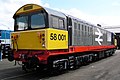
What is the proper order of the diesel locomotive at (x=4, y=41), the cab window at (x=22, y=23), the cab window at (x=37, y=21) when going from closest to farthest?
the cab window at (x=37, y=21) → the cab window at (x=22, y=23) → the diesel locomotive at (x=4, y=41)

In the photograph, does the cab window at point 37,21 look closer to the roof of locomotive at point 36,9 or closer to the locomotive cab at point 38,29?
the locomotive cab at point 38,29

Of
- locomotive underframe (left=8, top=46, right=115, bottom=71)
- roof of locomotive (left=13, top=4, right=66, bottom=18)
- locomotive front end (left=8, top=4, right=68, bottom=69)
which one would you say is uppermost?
roof of locomotive (left=13, top=4, right=66, bottom=18)

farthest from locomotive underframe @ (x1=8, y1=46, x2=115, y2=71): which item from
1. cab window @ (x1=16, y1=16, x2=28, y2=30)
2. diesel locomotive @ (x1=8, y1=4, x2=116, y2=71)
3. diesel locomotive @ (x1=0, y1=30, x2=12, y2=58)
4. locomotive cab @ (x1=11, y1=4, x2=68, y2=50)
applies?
diesel locomotive @ (x1=0, y1=30, x2=12, y2=58)

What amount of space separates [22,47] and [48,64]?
173 cm

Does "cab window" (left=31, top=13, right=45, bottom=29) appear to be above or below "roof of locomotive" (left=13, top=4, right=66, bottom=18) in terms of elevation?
below

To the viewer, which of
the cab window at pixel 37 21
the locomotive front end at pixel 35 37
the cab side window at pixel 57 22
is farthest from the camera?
the cab side window at pixel 57 22

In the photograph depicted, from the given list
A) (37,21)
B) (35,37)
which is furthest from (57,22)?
(35,37)

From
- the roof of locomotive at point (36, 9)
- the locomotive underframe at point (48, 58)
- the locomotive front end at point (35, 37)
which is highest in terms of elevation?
the roof of locomotive at point (36, 9)

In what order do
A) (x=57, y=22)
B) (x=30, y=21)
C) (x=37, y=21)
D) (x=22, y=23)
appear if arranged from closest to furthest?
(x=37, y=21) < (x=30, y=21) < (x=57, y=22) < (x=22, y=23)

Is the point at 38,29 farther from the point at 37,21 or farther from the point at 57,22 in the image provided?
the point at 57,22

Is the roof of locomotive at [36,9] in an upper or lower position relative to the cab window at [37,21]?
upper

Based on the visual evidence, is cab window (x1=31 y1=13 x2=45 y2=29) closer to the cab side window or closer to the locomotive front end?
the locomotive front end

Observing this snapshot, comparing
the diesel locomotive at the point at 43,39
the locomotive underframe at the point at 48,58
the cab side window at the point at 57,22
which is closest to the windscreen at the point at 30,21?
the diesel locomotive at the point at 43,39

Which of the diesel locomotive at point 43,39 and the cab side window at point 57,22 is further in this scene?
the cab side window at point 57,22
